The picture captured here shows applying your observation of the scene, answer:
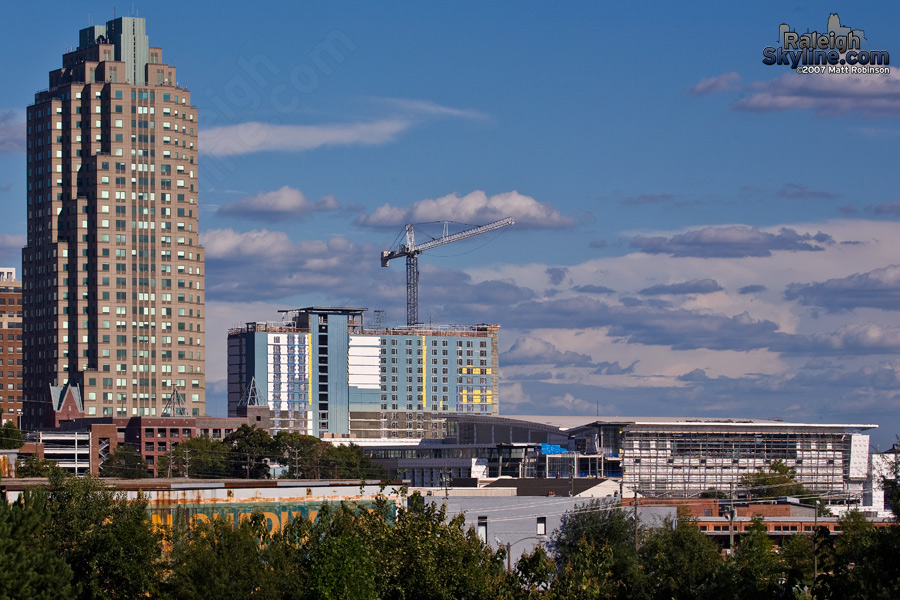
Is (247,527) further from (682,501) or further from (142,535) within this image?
(682,501)

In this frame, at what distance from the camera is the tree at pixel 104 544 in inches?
2648

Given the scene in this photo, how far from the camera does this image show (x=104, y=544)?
6812 cm

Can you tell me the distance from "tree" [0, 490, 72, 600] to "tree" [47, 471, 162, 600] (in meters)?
1.62

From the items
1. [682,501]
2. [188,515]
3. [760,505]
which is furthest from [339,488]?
[760,505]

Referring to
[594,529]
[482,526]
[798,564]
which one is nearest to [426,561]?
[798,564]

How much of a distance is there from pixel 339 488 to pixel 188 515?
13652mm

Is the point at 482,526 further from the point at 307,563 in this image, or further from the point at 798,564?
the point at 307,563

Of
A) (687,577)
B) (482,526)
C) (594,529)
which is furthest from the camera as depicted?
(594,529)

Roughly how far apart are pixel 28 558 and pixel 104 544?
6424mm

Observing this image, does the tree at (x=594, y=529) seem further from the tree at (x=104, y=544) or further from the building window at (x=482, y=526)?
the tree at (x=104, y=544)

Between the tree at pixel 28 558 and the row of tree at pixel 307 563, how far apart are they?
6 centimetres

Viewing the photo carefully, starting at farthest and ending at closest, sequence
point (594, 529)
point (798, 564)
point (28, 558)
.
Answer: point (594, 529) → point (798, 564) → point (28, 558)

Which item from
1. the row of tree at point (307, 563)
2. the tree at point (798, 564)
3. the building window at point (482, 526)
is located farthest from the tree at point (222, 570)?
the building window at point (482, 526)

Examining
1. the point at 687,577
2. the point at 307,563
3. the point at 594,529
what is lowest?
the point at 594,529
